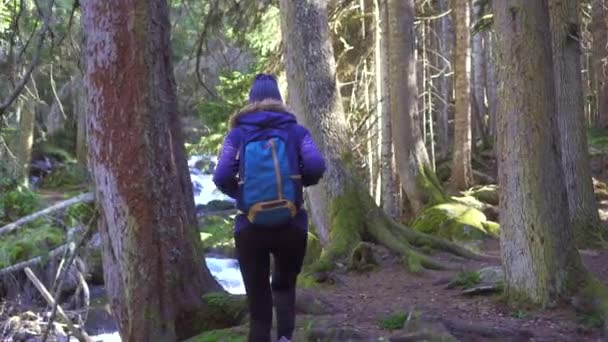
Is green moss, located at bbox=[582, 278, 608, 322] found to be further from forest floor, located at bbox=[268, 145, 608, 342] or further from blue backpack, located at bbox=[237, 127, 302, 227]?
blue backpack, located at bbox=[237, 127, 302, 227]

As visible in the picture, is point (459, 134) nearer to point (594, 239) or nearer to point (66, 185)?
point (594, 239)

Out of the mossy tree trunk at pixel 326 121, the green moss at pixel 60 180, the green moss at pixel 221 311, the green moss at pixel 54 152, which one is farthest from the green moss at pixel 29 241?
the green moss at pixel 54 152

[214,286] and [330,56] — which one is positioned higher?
[330,56]

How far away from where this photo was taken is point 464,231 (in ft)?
46.0

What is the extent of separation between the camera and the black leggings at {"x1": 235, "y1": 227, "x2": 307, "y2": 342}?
15.6 ft

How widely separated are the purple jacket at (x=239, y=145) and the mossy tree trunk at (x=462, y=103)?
13791mm

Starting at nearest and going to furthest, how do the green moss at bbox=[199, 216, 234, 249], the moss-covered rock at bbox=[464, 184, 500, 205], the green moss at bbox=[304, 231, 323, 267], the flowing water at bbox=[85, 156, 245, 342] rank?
the green moss at bbox=[304, 231, 323, 267] < the flowing water at bbox=[85, 156, 245, 342] < the moss-covered rock at bbox=[464, 184, 500, 205] < the green moss at bbox=[199, 216, 234, 249]

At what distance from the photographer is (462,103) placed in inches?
717

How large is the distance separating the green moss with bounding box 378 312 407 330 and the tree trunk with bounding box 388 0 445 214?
30.5 feet

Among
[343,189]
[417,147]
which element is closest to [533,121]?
[343,189]

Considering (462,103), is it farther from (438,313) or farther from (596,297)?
(438,313)

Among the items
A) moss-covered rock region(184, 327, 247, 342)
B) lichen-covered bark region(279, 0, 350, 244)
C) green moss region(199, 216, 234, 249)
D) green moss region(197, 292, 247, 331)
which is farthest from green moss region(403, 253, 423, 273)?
green moss region(199, 216, 234, 249)

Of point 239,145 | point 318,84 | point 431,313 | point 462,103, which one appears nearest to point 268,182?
point 239,145

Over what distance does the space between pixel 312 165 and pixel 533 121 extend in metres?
2.94
